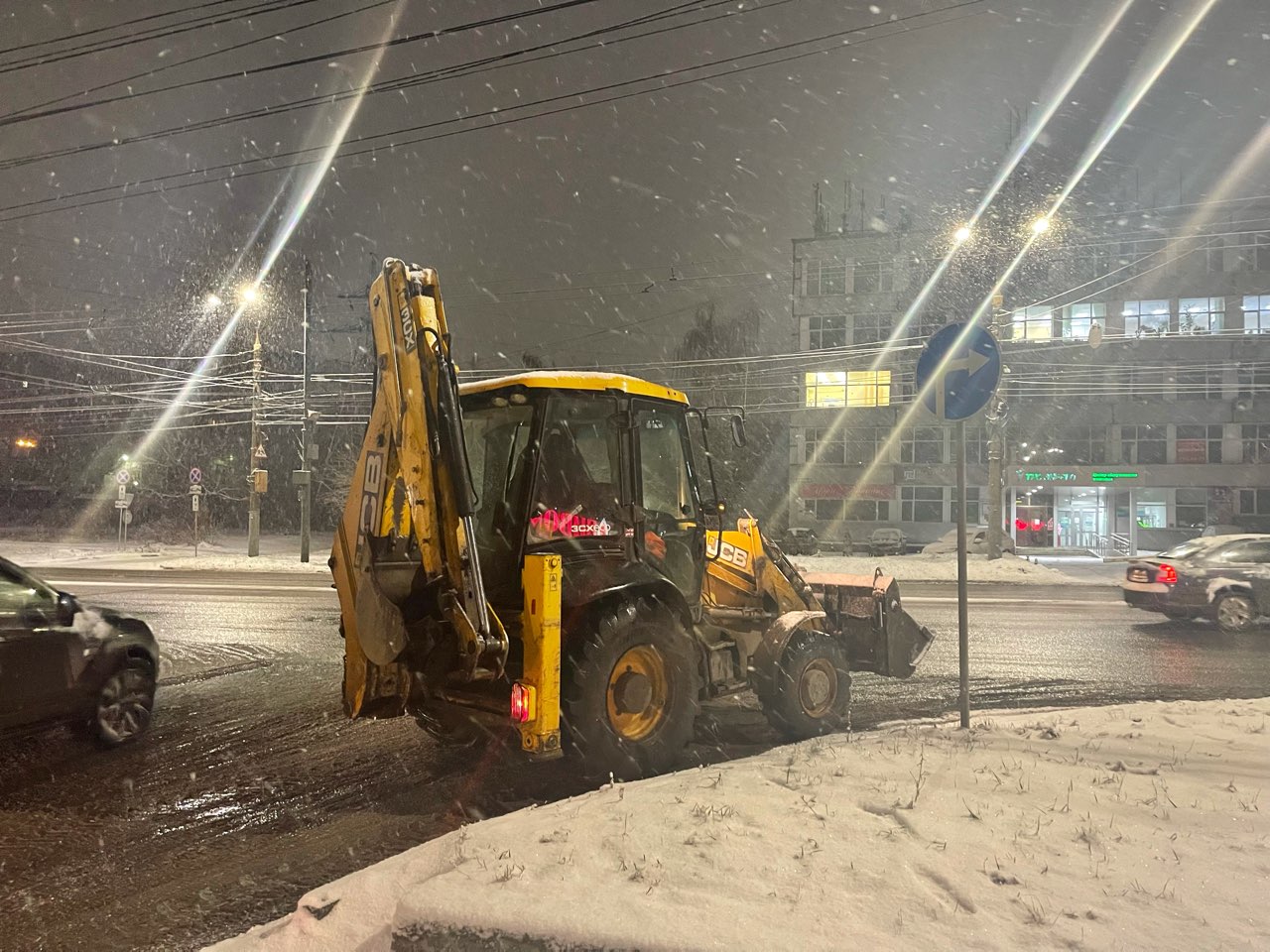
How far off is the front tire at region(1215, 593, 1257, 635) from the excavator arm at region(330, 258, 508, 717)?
12720 millimetres

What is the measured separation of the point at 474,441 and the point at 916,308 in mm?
46261

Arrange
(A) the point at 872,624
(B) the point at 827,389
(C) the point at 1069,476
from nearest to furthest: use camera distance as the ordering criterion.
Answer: (A) the point at 872,624, (C) the point at 1069,476, (B) the point at 827,389

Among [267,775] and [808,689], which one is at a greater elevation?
[808,689]

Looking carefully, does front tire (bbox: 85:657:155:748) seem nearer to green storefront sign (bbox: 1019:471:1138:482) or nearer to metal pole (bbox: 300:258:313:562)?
metal pole (bbox: 300:258:313:562)

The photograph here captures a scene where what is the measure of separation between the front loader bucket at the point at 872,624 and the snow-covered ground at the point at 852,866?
7.93 ft

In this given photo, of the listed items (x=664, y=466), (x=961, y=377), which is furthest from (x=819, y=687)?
(x=961, y=377)

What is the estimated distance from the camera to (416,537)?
5.13 m

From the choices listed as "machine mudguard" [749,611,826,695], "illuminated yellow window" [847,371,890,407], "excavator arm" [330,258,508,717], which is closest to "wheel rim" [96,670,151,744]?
"excavator arm" [330,258,508,717]

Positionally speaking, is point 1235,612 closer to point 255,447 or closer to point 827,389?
point 255,447

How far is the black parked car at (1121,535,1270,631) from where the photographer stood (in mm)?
12977

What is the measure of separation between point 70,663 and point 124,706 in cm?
59

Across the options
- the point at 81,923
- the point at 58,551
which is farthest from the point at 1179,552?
the point at 58,551

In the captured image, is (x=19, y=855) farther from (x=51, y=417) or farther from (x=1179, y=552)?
(x=51, y=417)

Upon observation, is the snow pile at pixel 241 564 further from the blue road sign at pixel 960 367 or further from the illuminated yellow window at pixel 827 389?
the illuminated yellow window at pixel 827 389
